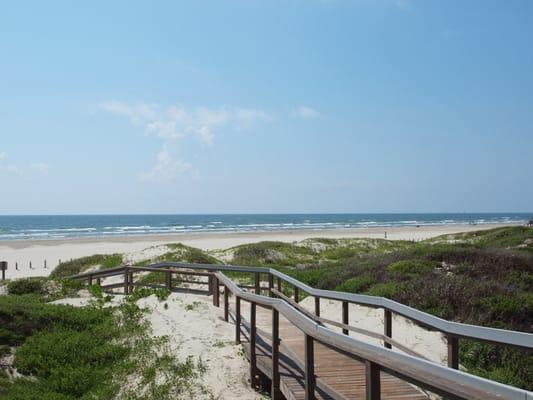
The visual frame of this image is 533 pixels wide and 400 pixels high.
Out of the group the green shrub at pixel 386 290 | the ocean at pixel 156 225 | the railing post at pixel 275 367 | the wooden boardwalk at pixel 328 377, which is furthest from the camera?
the ocean at pixel 156 225

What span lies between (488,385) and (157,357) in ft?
20.6

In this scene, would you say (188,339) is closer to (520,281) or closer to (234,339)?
(234,339)

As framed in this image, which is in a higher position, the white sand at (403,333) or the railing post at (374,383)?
the railing post at (374,383)

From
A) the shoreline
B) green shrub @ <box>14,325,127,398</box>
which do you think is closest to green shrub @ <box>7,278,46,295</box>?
green shrub @ <box>14,325,127,398</box>

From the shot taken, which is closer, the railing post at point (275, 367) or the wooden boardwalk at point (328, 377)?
the wooden boardwalk at point (328, 377)

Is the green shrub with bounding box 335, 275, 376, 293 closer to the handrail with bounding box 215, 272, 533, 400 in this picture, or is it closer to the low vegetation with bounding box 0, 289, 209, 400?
the low vegetation with bounding box 0, 289, 209, 400

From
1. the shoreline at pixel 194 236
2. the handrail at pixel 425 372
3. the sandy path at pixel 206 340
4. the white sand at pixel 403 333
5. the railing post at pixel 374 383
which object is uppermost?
the handrail at pixel 425 372

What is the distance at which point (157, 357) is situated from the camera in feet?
26.2

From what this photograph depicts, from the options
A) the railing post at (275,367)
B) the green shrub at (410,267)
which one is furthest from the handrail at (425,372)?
the green shrub at (410,267)

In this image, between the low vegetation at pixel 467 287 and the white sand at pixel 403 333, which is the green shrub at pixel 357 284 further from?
the white sand at pixel 403 333

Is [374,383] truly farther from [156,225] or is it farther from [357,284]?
[156,225]

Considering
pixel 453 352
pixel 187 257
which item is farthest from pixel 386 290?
pixel 187 257

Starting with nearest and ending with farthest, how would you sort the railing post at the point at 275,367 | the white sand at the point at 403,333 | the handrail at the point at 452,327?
the handrail at the point at 452,327 → the railing post at the point at 275,367 → the white sand at the point at 403,333

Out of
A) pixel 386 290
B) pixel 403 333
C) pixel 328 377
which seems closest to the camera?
pixel 328 377
